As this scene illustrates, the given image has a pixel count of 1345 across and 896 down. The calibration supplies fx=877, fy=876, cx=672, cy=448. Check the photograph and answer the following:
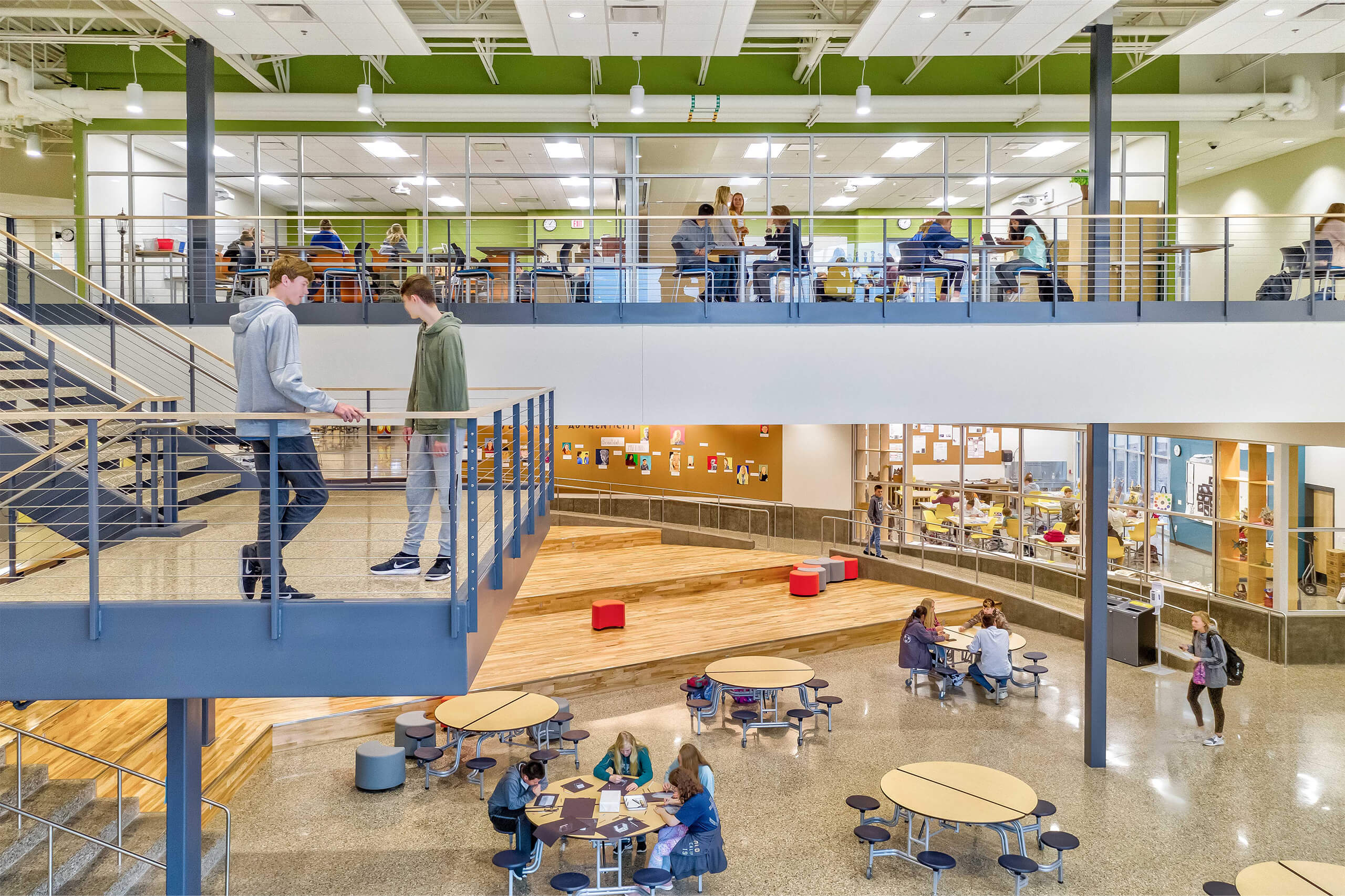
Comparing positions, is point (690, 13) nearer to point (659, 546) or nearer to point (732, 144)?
point (732, 144)

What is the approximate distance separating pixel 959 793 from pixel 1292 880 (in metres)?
2.15

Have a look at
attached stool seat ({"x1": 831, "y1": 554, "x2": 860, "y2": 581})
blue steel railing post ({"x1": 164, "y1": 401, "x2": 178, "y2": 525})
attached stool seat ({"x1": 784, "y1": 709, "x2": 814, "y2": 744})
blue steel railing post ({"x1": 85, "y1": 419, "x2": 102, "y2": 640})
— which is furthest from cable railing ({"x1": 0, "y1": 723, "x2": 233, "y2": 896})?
attached stool seat ({"x1": 831, "y1": 554, "x2": 860, "y2": 581})

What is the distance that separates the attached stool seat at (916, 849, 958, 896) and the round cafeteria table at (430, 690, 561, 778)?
11.8 ft

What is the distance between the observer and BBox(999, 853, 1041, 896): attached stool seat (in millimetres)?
6188

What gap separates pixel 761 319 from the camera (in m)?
7.70

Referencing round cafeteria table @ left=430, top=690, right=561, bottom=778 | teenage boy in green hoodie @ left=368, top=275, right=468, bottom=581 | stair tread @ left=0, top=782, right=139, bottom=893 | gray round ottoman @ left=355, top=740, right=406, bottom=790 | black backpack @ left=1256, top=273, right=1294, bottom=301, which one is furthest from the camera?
black backpack @ left=1256, top=273, right=1294, bottom=301

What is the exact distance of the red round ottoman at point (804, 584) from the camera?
45.2ft

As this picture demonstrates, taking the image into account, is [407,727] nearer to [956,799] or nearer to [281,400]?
[956,799]

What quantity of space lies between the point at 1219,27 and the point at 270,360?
30.0 ft

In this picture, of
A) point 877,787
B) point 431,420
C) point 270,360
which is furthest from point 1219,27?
point 270,360

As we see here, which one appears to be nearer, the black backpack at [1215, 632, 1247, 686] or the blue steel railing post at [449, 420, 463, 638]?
the blue steel railing post at [449, 420, 463, 638]

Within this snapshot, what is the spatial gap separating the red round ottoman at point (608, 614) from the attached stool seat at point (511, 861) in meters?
5.35

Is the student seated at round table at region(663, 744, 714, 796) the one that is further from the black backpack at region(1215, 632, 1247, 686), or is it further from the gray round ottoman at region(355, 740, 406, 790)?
the black backpack at region(1215, 632, 1247, 686)

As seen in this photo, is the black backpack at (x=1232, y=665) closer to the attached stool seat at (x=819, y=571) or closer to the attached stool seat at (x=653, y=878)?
the attached stool seat at (x=819, y=571)
